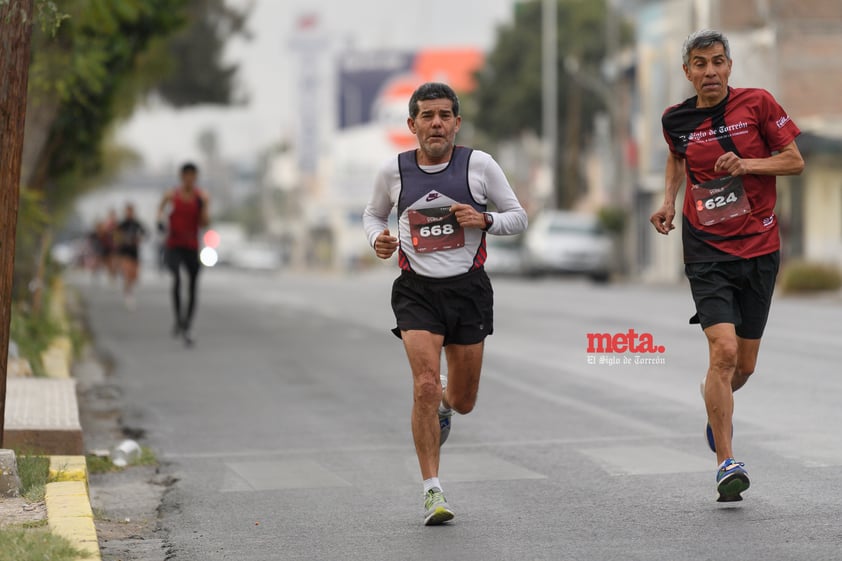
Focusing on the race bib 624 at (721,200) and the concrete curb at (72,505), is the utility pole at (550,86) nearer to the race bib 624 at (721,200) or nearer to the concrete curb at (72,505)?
the concrete curb at (72,505)

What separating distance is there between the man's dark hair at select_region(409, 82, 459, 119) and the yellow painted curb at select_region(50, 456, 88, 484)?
7.84 ft

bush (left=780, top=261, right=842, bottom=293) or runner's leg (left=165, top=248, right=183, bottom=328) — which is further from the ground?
runner's leg (left=165, top=248, right=183, bottom=328)

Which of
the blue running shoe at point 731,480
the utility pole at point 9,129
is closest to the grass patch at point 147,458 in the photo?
the utility pole at point 9,129

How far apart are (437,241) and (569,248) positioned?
4053 centimetres

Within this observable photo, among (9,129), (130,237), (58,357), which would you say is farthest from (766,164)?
(130,237)

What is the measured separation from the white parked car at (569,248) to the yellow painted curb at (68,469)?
127 feet

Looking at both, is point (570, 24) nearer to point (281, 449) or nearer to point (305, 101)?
point (305, 101)

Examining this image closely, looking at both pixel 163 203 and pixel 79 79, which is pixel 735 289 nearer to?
pixel 163 203

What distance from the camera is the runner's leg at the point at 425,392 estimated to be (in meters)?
7.46

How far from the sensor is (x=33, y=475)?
785cm

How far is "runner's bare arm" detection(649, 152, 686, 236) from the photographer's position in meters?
8.00

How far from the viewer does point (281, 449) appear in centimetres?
1034

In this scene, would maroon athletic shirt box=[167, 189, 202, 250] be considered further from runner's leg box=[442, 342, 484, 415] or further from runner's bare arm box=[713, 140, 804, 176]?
runner's bare arm box=[713, 140, 804, 176]

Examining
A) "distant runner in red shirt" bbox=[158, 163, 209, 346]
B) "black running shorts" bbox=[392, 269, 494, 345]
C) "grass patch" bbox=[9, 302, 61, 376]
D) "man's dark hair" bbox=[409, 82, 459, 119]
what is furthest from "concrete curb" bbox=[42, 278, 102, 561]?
"distant runner in red shirt" bbox=[158, 163, 209, 346]
